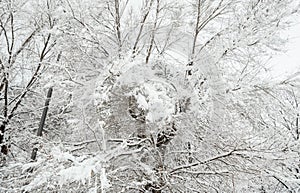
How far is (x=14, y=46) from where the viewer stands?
25.2 feet

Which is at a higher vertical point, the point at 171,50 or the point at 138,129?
the point at 171,50

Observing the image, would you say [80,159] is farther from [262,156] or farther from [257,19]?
[257,19]

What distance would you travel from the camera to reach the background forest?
3859 mm

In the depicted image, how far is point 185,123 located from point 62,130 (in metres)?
3.71

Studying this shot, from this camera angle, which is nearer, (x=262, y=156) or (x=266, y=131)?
(x=262, y=156)

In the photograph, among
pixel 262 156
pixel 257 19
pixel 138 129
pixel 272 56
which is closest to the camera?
pixel 262 156

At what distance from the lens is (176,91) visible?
4156 mm

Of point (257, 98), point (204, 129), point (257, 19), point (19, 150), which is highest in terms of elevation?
point (257, 19)

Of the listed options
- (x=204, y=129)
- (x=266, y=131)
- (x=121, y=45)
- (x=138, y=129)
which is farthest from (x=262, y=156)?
(x=121, y=45)

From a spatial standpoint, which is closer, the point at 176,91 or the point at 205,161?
the point at 205,161

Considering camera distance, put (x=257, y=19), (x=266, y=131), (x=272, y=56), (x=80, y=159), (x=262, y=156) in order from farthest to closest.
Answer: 1. (x=272, y=56)
2. (x=257, y=19)
3. (x=266, y=131)
4. (x=262, y=156)
5. (x=80, y=159)

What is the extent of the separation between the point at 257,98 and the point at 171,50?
4.46ft

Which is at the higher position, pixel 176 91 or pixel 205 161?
pixel 176 91

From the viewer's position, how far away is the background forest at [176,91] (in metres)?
3.86
